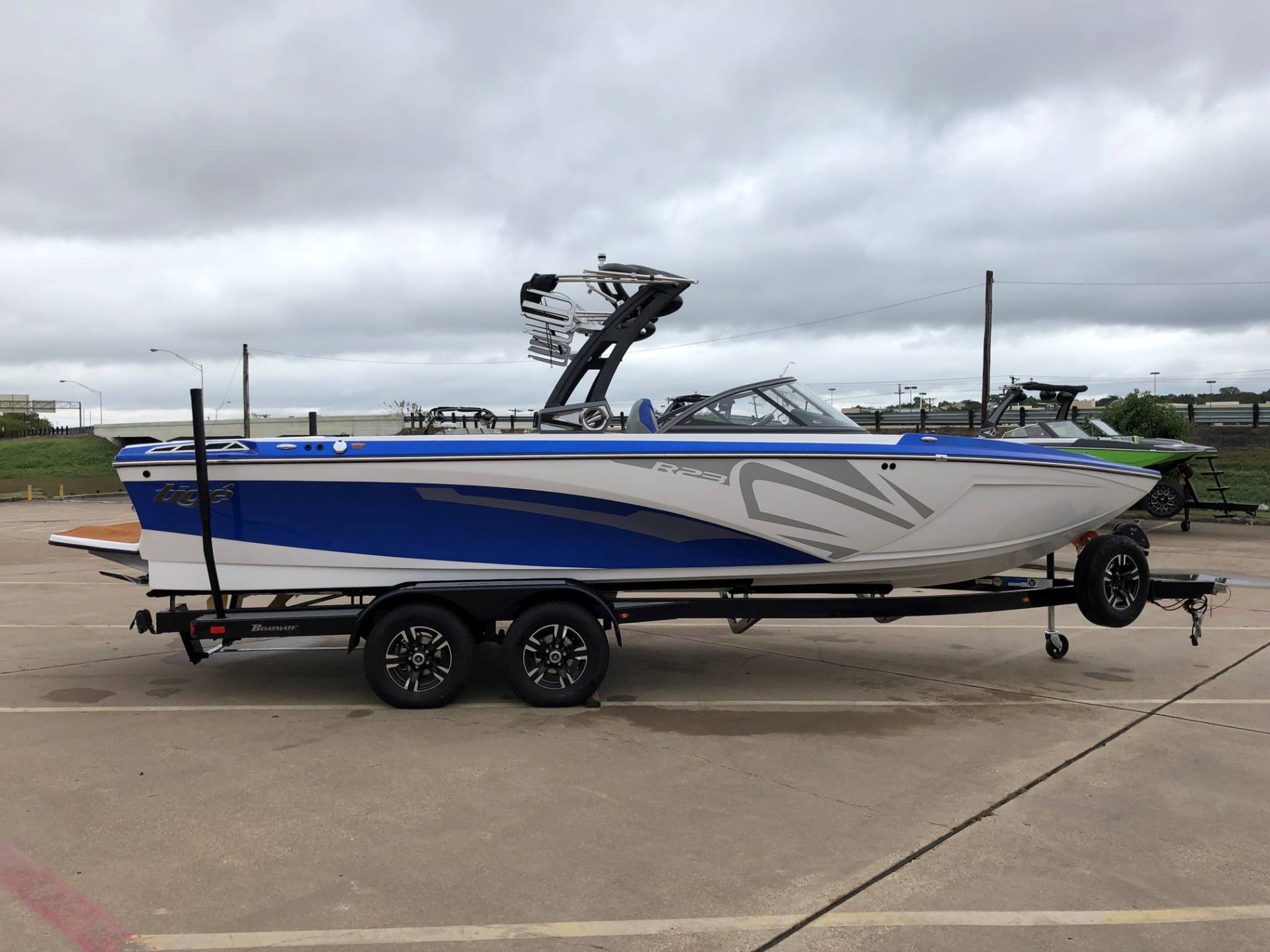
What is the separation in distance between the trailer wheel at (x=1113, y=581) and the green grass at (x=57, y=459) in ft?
180

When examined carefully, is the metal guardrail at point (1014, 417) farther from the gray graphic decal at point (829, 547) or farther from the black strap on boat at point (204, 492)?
the black strap on boat at point (204, 492)

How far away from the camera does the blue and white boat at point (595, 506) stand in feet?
19.5

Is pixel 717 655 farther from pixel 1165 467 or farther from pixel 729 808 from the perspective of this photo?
pixel 1165 467

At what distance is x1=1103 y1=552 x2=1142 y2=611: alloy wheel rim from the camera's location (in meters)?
6.48

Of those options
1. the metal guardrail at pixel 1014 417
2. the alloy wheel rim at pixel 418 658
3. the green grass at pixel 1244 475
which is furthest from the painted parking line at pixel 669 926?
the metal guardrail at pixel 1014 417

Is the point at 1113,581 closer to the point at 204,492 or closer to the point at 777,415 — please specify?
the point at 777,415

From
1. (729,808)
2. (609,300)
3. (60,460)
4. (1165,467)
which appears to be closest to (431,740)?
(729,808)

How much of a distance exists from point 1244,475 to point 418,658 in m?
25.1

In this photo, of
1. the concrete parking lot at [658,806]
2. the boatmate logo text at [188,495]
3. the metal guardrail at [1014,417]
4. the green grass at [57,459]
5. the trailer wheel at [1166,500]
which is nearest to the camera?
the concrete parking lot at [658,806]

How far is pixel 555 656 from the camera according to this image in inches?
234

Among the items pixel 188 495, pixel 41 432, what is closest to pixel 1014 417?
pixel 188 495

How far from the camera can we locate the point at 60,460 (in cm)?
5897

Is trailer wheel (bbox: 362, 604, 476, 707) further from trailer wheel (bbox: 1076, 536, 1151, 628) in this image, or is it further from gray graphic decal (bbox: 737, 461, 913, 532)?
trailer wheel (bbox: 1076, 536, 1151, 628)

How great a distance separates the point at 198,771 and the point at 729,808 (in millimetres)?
2733
